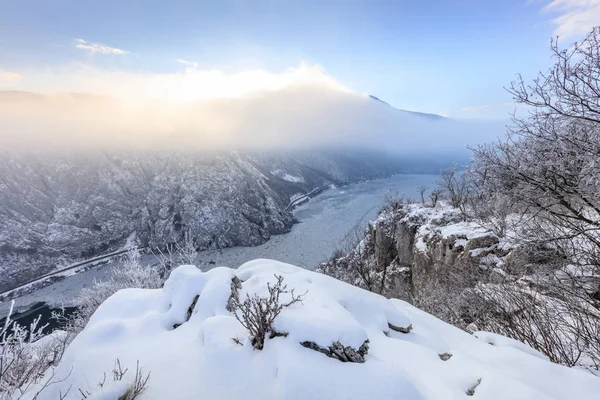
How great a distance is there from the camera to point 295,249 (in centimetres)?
8569

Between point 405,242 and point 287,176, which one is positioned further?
point 287,176

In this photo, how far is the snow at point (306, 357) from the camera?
4.09 m

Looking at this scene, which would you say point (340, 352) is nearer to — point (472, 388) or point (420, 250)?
point (472, 388)

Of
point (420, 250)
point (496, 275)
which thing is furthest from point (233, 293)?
point (420, 250)

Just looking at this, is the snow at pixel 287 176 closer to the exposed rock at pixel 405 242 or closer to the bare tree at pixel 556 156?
the exposed rock at pixel 405 242

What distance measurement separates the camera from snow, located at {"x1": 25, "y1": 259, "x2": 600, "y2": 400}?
161 inches

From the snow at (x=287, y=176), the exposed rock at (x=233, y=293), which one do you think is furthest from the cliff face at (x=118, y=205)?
the exposed rock at (x=233, y=293)

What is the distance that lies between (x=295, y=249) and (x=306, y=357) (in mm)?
82397

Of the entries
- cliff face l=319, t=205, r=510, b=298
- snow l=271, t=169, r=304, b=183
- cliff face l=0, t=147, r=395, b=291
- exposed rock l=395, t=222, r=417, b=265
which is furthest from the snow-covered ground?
snow l=271, t=169, r=304, b=183

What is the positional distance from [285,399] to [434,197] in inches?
1582

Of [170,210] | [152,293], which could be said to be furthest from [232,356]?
[170,210]

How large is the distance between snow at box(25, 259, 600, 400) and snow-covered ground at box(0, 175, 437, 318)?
45.6 metres

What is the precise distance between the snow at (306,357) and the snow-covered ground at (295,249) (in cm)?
4564

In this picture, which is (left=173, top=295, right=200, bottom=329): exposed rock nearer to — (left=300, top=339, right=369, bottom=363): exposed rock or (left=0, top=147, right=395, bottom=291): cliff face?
(left=300, top=339, right=369, bottom=363): exposed rock
